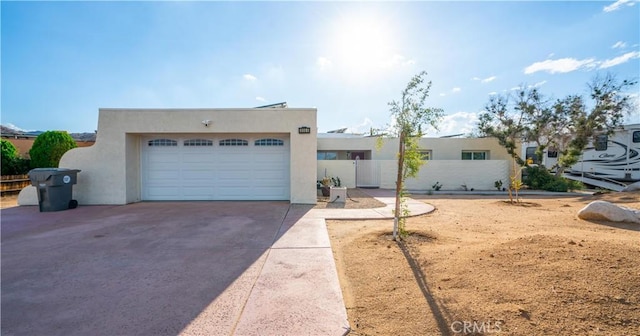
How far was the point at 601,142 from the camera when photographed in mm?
17016

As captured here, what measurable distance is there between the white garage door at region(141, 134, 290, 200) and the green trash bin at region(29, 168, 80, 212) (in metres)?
2.43

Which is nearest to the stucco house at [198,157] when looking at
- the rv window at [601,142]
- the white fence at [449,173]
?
the white fence at [449,173]

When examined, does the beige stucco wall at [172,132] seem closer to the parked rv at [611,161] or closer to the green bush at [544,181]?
the green bush at [544,181]

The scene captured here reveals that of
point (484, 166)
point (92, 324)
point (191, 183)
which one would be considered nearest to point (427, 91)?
point (92, 324)

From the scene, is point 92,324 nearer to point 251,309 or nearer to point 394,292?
point 251,309

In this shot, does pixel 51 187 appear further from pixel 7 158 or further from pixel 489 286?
pixel 489 286

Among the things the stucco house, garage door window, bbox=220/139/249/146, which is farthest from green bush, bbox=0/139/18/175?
garage door window, bbox=220/139/249/146

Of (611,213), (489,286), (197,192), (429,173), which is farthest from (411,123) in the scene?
(429,173)

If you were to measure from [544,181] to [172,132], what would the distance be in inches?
763

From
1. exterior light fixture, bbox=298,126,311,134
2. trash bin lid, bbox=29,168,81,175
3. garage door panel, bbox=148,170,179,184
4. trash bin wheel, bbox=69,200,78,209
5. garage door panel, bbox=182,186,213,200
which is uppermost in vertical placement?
exterior light fixture, bbox=298,126,311,134

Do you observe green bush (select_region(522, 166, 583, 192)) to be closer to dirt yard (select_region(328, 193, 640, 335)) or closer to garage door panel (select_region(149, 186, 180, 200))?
dirt yard (select_region(328, 193, 640, 335))

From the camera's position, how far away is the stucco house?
977cm

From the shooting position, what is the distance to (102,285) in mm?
3547

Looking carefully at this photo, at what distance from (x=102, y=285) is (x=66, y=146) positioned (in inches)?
576
